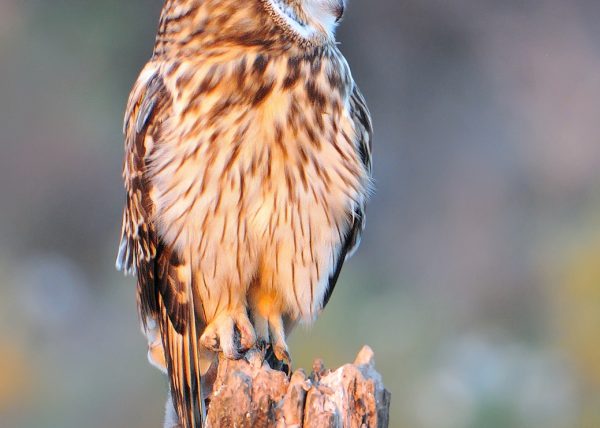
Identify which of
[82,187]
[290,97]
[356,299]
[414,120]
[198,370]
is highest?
[414,120]

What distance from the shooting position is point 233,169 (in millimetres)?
2195

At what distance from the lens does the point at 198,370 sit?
2289 millimetres

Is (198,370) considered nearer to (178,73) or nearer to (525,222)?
(178,73)

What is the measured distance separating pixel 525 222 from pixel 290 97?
11.6 feet

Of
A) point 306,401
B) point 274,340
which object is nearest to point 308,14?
point 274,340

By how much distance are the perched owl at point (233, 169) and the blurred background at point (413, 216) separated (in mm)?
2508

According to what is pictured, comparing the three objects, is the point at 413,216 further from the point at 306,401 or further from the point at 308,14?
the point at 306,401

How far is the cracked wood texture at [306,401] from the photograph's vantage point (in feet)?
6.44

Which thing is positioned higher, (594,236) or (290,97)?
(594,236)

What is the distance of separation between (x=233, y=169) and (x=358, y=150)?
0.30 meters

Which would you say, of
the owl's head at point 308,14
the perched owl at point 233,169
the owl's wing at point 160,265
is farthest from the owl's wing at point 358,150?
the owl's wing at point 160,265

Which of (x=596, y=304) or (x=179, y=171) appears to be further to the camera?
(x=596, y=304)

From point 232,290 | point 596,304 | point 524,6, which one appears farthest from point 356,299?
point 232,290

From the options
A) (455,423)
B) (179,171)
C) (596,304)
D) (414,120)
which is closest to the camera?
(179,171)
